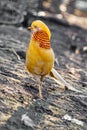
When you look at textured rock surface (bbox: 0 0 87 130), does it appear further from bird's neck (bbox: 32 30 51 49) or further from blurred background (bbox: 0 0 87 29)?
blurred background (bbox: 0 0 87 29)

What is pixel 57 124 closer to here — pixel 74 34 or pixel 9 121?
pixel 9 121

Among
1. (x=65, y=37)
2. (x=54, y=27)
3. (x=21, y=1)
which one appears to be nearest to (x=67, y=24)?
(x=54, y=27)

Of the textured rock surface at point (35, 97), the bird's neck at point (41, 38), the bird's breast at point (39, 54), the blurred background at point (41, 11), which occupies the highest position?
the bird's neck at point (41, 38)

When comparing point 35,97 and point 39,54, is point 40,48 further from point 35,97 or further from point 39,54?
point 35,97

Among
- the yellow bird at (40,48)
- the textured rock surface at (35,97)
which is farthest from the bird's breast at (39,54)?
the textured rock surface at (35,97)

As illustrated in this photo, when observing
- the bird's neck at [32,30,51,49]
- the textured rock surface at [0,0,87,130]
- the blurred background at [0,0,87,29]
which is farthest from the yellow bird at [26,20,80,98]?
the blurred background at [0,0,87,29]

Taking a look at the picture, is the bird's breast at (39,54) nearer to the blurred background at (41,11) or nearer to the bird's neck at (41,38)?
the bird's neck at (41,38)

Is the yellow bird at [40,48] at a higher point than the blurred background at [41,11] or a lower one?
higher
